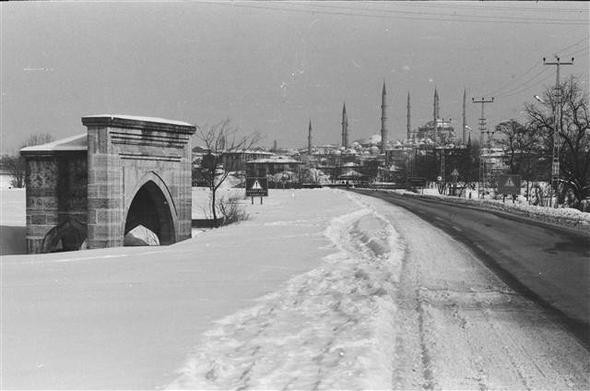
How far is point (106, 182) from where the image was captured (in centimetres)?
1509

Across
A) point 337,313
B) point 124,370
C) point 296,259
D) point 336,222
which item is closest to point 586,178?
point 336,222

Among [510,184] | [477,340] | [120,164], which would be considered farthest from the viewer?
[510,184]

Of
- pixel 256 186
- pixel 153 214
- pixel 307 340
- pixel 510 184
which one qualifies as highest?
pixel 510 184

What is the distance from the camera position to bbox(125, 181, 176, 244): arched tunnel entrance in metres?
17.5

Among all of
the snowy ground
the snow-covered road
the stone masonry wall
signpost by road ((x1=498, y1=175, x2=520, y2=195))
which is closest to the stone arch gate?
the stone masonry wall

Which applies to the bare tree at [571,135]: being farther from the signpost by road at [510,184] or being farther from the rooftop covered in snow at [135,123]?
the rooftop covered in snow at [135,123]

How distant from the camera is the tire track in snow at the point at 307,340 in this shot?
4531 mm

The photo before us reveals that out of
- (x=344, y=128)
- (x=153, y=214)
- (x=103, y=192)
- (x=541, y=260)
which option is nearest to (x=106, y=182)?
(x=103, y=192)

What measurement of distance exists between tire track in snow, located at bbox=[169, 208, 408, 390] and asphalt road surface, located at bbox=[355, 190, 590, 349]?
216 centimetres

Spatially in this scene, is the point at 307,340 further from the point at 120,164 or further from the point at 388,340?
the point at 120,164

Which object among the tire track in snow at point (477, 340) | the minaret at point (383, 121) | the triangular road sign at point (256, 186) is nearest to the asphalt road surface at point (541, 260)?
the tire track in snow at point (477, 340)

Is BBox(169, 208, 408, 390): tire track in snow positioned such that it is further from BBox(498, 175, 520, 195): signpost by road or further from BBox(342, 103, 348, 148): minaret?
BBox(342, 103, 348, 148): minaret

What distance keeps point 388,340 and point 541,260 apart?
7.34m

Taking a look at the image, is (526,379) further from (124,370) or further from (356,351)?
(124,370)
